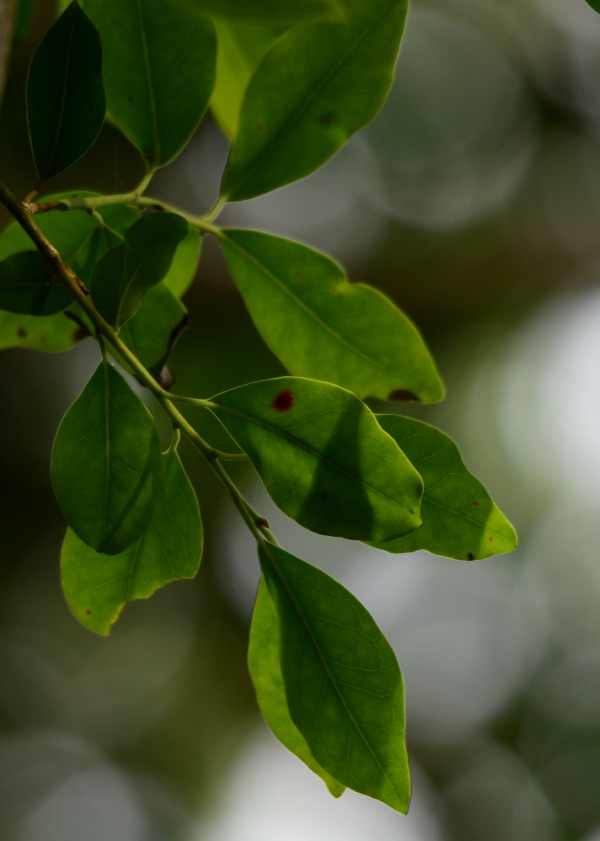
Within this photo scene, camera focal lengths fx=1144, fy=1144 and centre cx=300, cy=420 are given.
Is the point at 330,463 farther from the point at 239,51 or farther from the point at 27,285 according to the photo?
the point at 239,51

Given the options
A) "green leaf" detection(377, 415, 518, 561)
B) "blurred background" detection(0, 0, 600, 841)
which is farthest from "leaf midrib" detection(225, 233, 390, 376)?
"blurred background" detection(0, 0, 600, 841)

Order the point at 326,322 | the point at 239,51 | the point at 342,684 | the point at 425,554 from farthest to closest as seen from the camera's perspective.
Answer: the point at 425,554, the point at 239,51, the point at 326,322, the point at 342,684

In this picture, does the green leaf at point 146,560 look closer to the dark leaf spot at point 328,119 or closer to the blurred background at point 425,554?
the dark leaf spot at point 328,119

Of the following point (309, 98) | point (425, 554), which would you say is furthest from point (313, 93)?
point (425, 554)

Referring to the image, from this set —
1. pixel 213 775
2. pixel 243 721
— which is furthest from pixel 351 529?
pixel 213 775

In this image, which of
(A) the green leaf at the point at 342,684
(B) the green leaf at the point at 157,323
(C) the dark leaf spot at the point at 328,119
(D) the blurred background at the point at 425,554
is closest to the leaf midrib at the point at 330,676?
(A) the green leaf at the point at 342,684

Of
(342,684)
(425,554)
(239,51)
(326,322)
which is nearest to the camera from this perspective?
(342,684)
